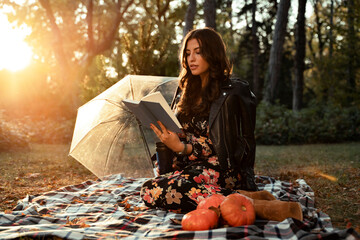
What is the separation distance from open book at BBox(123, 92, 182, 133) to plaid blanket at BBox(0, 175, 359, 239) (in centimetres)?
82

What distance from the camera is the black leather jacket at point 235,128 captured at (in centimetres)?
326

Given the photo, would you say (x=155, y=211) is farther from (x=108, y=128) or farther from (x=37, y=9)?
(x=37, y=9)

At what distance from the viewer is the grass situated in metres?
3.74

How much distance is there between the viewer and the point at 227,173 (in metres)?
3.38

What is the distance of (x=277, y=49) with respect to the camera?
12438mm

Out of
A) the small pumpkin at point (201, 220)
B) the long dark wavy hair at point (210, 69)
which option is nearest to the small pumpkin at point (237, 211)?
the small pumpkin at point (201, 220)

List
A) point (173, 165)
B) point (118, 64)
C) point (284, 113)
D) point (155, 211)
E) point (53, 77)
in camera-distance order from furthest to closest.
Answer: point (53, 77) < point (284, 113) < point (118, 64) < point (173, 165) < point (155, 211)

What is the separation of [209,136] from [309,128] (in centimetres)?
830

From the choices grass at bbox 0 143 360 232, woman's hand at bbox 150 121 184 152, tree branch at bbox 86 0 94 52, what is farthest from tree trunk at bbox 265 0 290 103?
woman's hand at bbox 150 121 184 152

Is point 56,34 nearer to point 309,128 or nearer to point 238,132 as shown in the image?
point 309,128

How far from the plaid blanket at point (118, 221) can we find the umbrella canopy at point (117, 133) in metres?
0.36

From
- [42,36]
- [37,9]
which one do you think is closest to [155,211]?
[37,9]

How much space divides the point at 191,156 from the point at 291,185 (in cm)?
188

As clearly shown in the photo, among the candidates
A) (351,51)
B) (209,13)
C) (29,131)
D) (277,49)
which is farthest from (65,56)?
(351,51)
